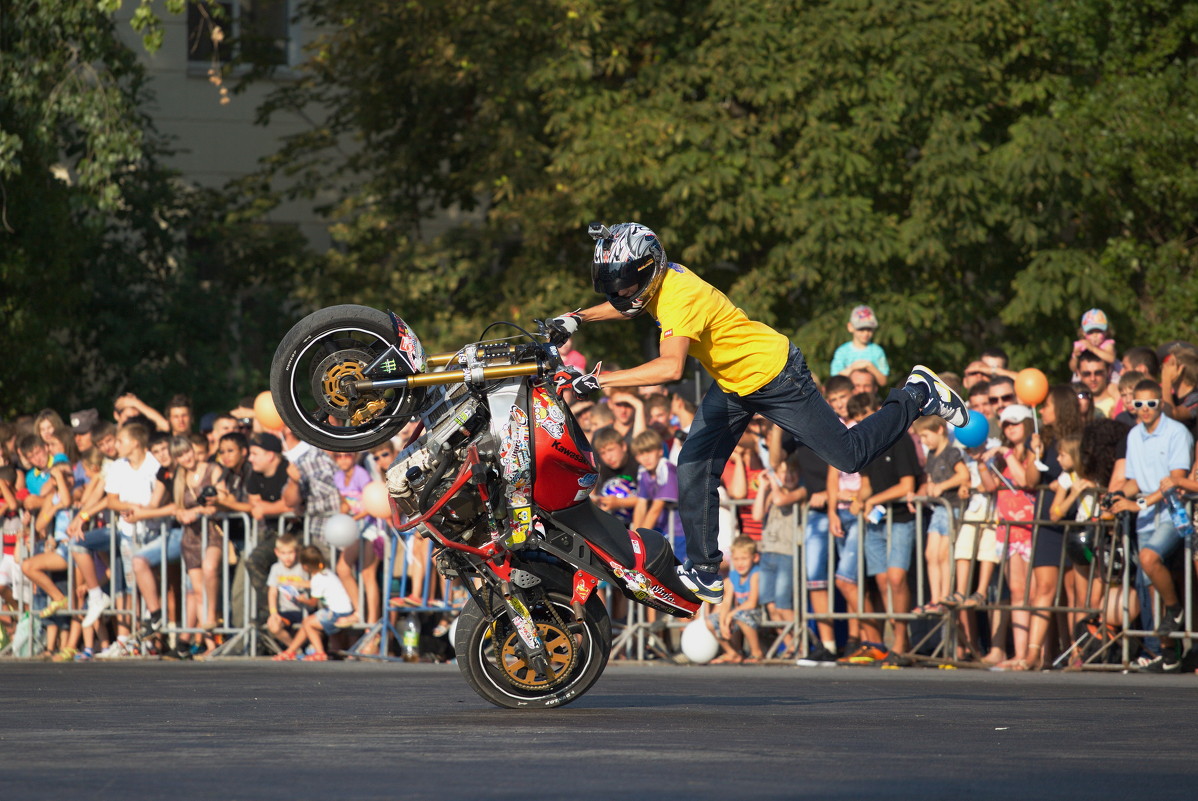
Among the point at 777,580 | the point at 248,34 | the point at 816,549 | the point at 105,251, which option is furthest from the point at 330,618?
the point at 248,34

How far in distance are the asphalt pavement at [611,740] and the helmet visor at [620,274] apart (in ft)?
6.71

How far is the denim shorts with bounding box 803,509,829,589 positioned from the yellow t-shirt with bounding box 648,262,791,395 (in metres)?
5.10

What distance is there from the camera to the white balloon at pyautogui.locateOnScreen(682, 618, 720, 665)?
14.3 meters

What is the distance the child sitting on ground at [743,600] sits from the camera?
566 inches

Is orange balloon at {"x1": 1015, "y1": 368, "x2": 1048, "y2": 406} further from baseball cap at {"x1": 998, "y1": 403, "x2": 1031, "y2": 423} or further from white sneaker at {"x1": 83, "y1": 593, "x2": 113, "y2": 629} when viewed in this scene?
white sneaker at {"x1": 83, "y1": 593, "x2": 113, "y2": 629}

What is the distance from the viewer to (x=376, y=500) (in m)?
15.3

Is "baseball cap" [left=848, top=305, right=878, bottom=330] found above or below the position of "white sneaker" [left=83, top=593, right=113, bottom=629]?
above

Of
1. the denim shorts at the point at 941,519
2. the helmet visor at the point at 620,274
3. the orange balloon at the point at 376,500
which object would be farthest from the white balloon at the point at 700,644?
the helmet visor at the point at 620,274

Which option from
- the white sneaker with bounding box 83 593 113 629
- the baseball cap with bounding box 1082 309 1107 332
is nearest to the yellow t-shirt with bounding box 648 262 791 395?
the baseball cap with bounding box 1082 309 1107 332

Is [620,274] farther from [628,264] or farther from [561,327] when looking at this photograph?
[561,327]

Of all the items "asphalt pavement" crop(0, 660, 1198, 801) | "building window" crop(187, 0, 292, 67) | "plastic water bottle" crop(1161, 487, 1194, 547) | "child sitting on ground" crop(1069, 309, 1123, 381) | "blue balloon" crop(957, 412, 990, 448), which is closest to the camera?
"asphalt pavement" crop(0, 660, 1198, 801)

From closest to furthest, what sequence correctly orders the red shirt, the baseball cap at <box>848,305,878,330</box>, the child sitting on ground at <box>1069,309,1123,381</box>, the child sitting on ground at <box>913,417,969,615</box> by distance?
1. the child sitting on ground at <box>913,417,969,615</box>
2. the red shirt
3. the child sitting on ground at <box>1069,309,1123,381</box>
4. the baseball cap at <box>848,305,878,330</box>

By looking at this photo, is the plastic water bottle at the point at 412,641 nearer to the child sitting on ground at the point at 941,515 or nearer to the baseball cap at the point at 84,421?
the child sitting on ground at the point at 941,515

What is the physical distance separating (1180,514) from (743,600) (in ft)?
11.1
